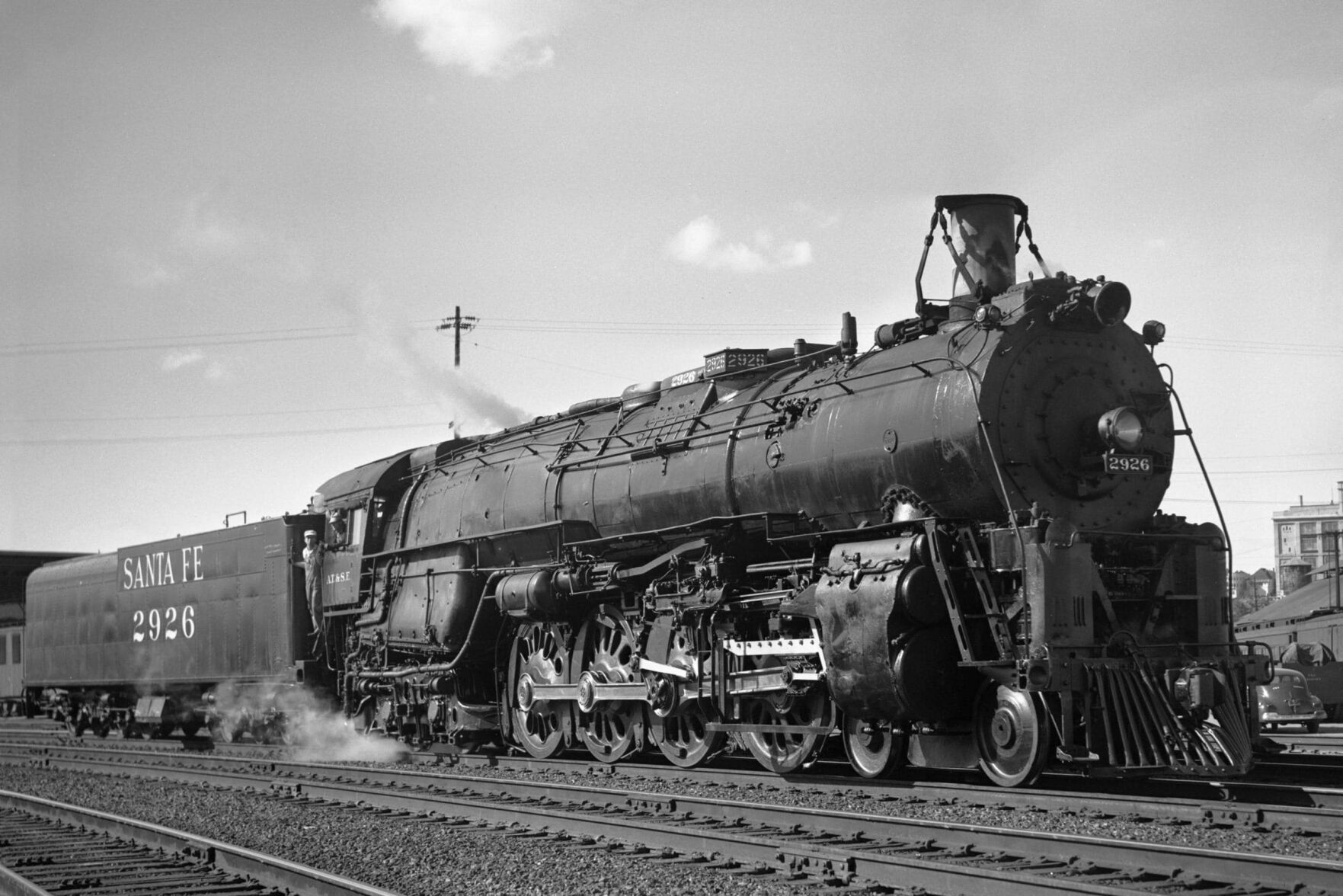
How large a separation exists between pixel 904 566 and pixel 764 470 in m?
2.31

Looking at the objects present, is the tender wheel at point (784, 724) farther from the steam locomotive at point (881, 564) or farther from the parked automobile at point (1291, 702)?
the parked automobile at point (1291, 702)

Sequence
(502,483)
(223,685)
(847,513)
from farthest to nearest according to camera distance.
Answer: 1. (223,685)
2. (502,483)
3. (847,513)

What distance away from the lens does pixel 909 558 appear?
10.6 metres

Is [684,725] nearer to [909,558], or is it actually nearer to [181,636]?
[909,558]

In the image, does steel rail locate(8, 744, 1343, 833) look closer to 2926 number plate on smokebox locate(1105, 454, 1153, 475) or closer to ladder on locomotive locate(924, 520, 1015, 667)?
ladder on locomotive locate(924, 520, 1015, 667)

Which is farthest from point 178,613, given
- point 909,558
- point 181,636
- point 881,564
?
point 909,558

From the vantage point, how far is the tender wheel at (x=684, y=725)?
13383 mm

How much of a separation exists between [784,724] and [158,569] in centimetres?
1529

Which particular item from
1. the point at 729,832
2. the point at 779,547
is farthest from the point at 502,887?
the point at 779,547

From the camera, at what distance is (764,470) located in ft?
41.4

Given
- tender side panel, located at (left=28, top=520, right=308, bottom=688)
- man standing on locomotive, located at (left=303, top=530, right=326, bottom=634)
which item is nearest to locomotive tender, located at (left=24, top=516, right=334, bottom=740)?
tender side panel, located at (left=28, top=520, right=308, bottom=688)

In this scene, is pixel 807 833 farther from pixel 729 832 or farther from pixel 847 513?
pixel 847 513

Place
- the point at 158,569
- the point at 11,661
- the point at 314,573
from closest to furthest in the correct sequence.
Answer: the point at 314,573 → the point at 158,569 → the point at 11,661

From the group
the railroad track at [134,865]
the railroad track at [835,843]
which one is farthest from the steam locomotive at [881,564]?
the railroad track at [134,865]
